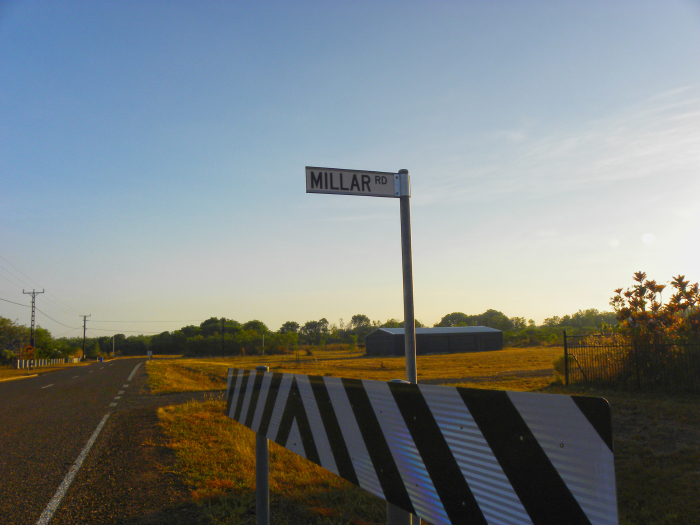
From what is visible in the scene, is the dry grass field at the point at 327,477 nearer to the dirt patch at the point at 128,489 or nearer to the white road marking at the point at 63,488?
the dirt patch at the point at 128,489

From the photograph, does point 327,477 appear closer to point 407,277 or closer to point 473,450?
point 407,277

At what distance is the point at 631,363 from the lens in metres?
15.0

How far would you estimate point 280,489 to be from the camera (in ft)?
18.2

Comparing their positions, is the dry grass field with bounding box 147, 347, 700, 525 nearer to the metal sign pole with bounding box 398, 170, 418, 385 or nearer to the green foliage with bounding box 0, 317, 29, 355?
the metal sign pole with bounding box 398, 170, 418, 385

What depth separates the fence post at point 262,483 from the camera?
133 inches

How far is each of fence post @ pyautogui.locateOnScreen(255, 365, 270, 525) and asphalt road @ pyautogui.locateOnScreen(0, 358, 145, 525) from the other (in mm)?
2783

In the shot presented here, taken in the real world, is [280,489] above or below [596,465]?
below

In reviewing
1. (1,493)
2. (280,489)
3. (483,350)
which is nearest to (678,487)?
(280,489)

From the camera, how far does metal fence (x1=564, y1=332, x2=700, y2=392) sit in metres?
13.9

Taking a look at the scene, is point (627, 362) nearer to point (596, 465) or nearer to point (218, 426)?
point (218, 426)

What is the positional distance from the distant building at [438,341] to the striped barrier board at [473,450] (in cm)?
6819

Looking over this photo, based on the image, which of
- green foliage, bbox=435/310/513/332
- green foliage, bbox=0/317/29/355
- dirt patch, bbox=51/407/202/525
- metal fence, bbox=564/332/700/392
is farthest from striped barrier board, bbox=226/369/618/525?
green foliage, bbox=435/310/513/332

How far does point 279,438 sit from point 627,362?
15.2 meters

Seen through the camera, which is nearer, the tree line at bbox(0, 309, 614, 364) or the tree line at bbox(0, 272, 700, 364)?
the tree line at bbox(0, 272, 700, 364)
